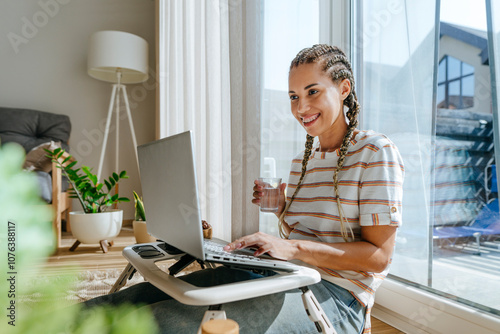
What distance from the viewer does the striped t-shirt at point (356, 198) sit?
793 mm

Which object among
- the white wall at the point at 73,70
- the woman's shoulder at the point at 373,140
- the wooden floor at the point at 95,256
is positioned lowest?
the wooden floor at the point at 95,256

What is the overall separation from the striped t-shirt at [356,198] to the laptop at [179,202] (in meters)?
0.23

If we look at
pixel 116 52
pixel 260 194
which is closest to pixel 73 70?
pixel 116 52

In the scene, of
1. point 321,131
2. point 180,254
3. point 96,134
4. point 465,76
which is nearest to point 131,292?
point 180,254

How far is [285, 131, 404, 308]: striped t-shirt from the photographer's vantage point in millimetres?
793

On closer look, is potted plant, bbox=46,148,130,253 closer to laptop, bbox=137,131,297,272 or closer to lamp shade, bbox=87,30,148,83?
lamp shade, bbox=87,30,148,83

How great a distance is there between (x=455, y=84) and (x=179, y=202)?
973 millimetres

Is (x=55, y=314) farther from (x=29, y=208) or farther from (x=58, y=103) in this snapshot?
(x=58, y=103)

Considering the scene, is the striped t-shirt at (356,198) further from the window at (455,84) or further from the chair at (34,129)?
the chair at (34,129)

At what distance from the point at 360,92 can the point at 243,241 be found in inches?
42.6

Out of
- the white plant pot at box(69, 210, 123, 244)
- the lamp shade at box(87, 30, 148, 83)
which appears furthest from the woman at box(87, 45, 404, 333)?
the lamp shade at box(87, 30, 148, 83)

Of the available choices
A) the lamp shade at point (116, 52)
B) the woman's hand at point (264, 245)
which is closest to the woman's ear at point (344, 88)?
the woman's hand at point (264, 245)

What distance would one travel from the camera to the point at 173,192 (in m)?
0.67

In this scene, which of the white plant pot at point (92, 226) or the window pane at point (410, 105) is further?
the white plant pot at point (92, 226)
